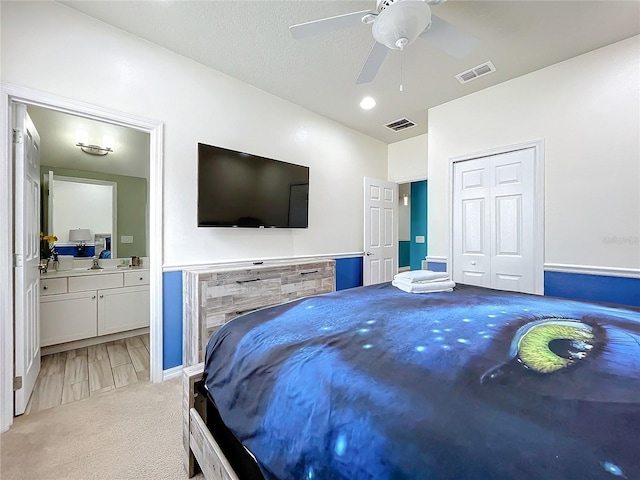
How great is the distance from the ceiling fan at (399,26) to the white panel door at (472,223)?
1587 millimetres

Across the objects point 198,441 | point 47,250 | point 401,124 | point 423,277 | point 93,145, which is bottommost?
point 198,441

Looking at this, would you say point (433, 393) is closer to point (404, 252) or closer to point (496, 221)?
point (496, 221)

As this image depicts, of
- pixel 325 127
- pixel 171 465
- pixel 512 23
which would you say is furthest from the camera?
pixel 325 127

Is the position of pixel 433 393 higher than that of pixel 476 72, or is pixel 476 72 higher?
pixel 476 72

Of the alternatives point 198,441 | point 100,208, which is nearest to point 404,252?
point 100,208

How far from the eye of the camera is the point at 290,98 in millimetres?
3250

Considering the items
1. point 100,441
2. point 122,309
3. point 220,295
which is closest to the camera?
point 100,441

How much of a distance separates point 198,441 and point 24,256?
1.82m

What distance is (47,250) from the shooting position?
9.92ft

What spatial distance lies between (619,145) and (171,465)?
392 cm

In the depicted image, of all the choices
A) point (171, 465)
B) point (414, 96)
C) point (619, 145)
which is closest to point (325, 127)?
point (414, 96)

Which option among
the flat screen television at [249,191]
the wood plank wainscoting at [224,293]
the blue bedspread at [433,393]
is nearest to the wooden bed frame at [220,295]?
the wood plank wainscoting at [224,293]

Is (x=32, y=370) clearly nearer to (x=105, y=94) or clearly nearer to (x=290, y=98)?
(x=105, y=94)

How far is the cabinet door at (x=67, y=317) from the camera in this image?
279 cm
